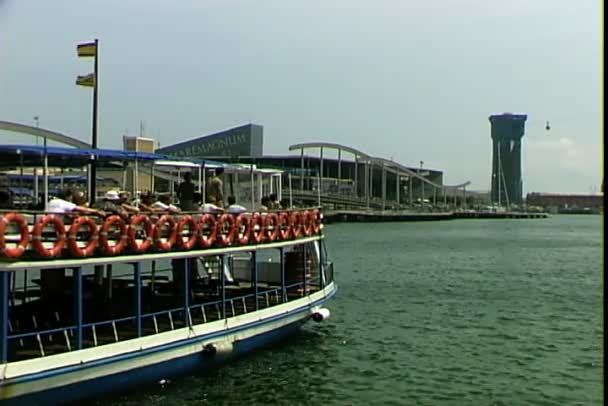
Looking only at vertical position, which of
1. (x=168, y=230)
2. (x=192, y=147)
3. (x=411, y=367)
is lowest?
(x=411, y=367)

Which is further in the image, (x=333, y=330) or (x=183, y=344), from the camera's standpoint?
(x=333, y=330)

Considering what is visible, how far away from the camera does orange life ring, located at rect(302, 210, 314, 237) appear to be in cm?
2489

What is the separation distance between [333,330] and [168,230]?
1076 cm

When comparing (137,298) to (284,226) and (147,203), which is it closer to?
(147,203)

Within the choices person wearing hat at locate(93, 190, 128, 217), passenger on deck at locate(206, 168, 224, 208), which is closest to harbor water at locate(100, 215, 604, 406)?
person wearing hat at locate(93, 190, 128, 217)

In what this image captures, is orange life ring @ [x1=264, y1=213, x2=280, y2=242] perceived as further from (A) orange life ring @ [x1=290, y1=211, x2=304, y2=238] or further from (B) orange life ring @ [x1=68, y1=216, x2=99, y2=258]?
(B) orange life ring @ [x1=68, y1=216, x2=99, y2=258]

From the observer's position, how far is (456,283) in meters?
44.7

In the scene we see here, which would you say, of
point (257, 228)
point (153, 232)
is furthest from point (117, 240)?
point (257, 228)

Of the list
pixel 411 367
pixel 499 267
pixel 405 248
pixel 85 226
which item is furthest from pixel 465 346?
pixel 405 248

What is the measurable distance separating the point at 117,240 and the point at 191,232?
8.34ft

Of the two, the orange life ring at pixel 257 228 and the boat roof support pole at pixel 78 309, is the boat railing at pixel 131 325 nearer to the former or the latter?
the boat roof support pole at pixel 78 309

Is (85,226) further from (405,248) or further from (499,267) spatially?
(405,248)

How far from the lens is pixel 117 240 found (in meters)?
17.2

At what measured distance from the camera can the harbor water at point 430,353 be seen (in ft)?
64.2
